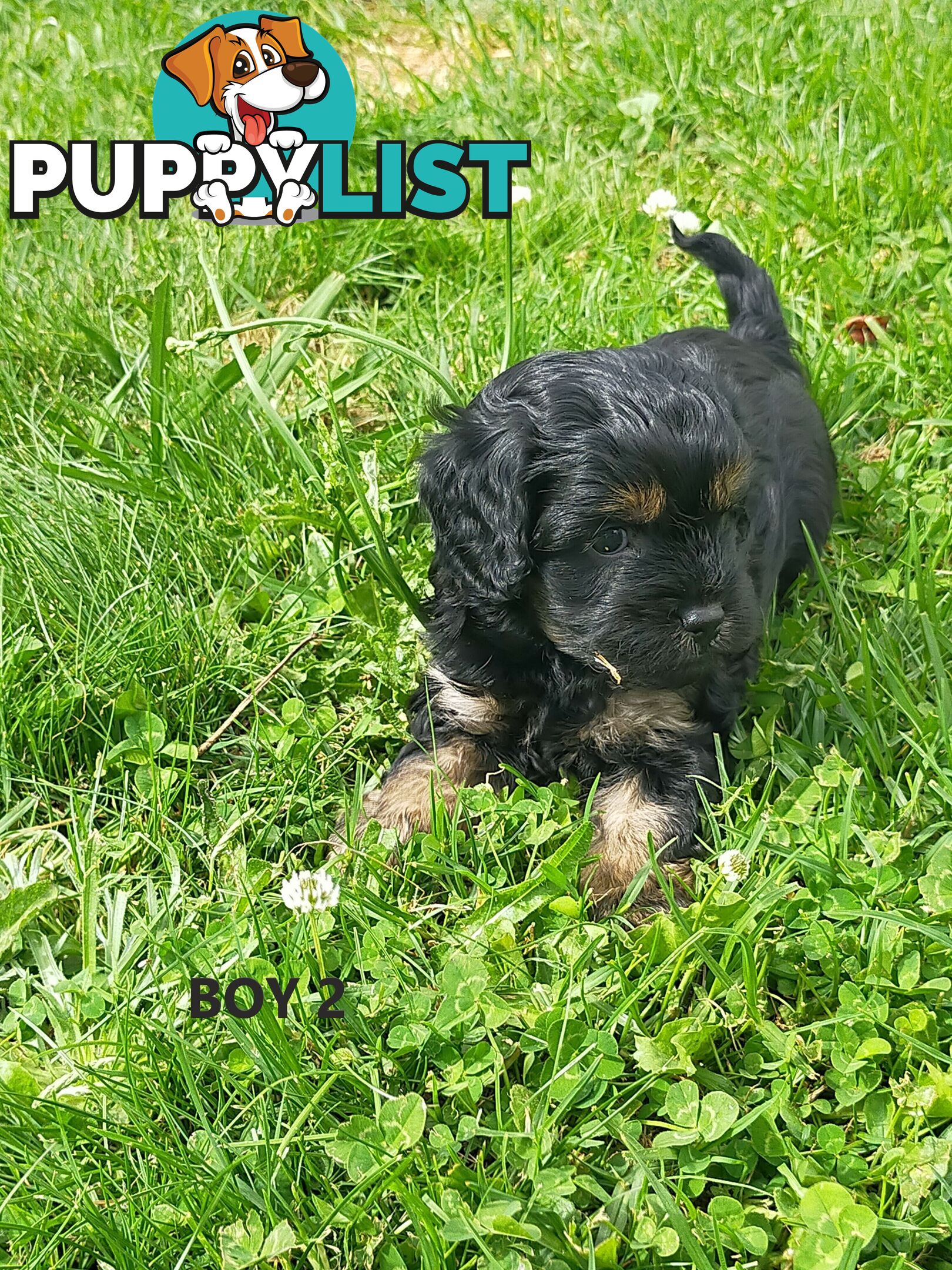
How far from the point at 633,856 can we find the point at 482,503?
785 mm

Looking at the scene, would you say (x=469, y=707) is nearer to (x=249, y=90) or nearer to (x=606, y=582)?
(x=606, y=582)

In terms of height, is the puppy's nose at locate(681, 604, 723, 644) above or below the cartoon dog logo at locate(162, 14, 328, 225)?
below

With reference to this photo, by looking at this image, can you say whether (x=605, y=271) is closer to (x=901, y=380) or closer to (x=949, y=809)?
(x=901, y=380)

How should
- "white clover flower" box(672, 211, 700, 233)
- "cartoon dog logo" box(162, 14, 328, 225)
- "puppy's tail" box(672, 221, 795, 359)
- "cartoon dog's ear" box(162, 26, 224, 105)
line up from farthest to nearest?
"cartoon dog's ear" box(162, 26, 224, 105), "cartoon dog logo" box(162, 14, 328, 225), "white clover flower" box(672, 211, 700, 233), "puppy's tail" box(672, 221, 795, 359)

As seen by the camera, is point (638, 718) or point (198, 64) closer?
point (638, 718)

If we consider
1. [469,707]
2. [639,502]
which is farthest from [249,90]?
[639,502]

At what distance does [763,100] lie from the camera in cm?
450

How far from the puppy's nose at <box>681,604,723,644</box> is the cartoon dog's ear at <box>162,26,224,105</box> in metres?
3.15

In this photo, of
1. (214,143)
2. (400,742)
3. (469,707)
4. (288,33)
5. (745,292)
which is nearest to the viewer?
(469,707)

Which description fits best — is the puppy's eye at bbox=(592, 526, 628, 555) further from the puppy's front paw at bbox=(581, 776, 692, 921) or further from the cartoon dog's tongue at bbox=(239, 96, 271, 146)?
the cartoon dog's tongue at bbox=(239, 96, 271, 146)

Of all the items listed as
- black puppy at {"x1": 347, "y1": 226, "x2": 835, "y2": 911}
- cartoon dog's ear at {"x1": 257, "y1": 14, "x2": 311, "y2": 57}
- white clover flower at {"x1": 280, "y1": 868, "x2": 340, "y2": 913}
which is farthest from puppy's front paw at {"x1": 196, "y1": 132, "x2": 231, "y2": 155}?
white clover flower at {"x1": 280, "y1": 868, "x2": 340, "y2": 913}

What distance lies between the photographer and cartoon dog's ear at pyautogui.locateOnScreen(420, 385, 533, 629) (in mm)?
2178

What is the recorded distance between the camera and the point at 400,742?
9.10 feet

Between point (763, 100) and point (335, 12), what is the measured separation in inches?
79.5
